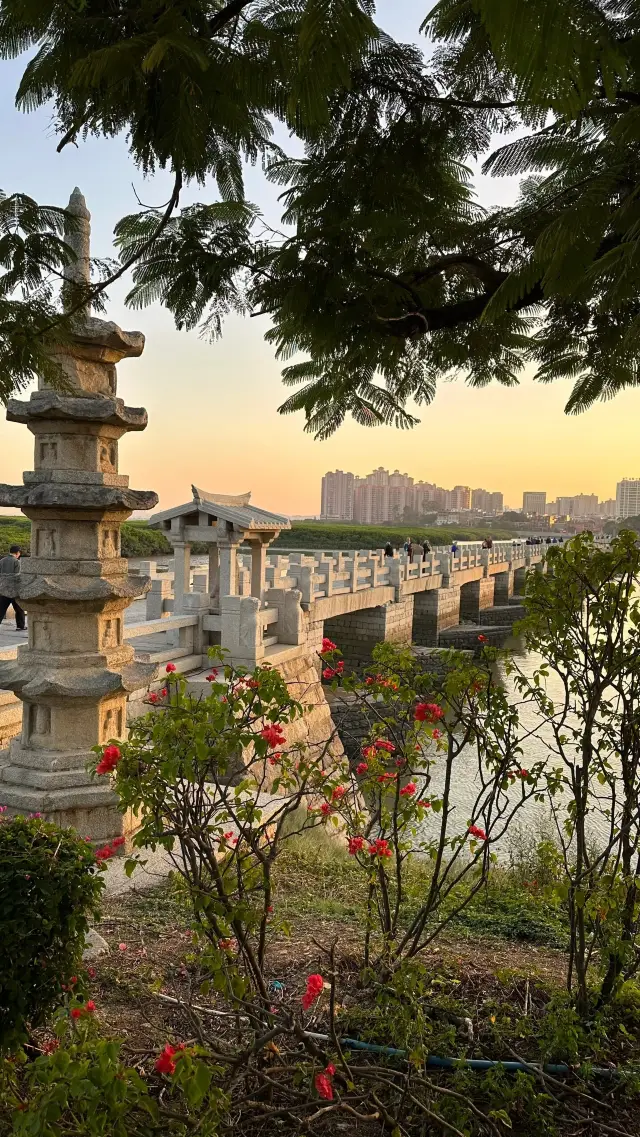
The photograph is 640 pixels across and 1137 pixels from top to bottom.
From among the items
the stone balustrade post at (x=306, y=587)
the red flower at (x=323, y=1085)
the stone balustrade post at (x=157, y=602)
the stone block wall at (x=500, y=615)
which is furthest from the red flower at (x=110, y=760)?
the stone block wall at (x=500, y=615)

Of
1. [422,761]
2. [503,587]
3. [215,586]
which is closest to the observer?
[422,761]

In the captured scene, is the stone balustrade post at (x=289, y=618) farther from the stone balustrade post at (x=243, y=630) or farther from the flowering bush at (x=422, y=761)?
the flowering bush at (x=422, y=761)

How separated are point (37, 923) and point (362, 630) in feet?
64.3

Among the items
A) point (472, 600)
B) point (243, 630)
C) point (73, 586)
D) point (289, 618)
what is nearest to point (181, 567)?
point (243, 630)

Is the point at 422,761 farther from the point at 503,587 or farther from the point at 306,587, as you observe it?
the point at 503,587

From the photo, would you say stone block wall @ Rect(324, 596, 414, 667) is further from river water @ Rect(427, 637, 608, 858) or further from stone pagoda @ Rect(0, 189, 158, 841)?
stone pagoda @ Rect(0, 189, 158, 841)

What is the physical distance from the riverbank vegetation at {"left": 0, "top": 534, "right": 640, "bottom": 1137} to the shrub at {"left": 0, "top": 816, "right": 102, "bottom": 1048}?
0.07 ft

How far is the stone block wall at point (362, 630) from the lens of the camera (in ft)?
71.8

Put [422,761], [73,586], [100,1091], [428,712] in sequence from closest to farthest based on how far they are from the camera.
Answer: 1. [100,1091]
2. [428,712]
3. [422,761]
4. [73,586]

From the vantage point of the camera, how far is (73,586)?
5633 millimetres

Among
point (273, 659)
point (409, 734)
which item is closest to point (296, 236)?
point (409, 734)

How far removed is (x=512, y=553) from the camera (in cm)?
4150

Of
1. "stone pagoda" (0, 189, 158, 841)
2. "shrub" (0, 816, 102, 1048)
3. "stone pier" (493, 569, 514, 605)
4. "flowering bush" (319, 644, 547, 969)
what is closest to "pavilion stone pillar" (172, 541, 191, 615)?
"stone pagoda" (0, 189, 158, 841)

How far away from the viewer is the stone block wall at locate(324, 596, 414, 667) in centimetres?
2188
